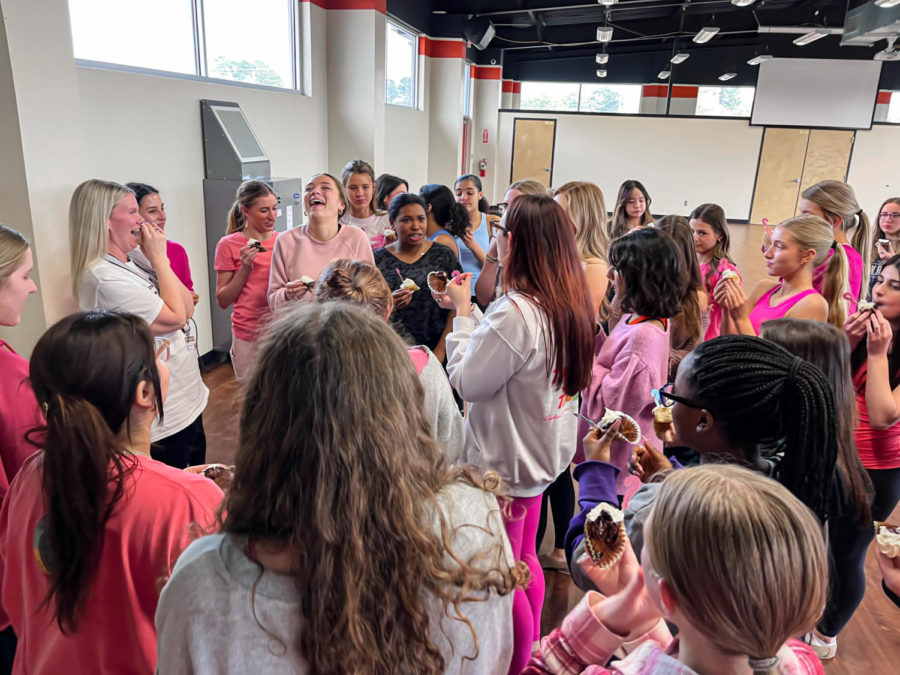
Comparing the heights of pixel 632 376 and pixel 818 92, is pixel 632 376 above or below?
below

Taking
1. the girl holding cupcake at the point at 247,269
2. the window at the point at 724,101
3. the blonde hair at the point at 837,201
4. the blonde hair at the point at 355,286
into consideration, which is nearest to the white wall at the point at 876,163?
the window at the point at 724,101

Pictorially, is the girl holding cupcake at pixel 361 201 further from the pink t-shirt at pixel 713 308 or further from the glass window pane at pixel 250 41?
the pink t-shirt at pixel 713 308

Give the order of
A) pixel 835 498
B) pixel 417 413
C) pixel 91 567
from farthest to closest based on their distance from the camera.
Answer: pixel 835 498 < pixel 91 567 < pixel 417 413

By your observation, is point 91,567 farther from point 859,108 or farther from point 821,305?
point 859,108

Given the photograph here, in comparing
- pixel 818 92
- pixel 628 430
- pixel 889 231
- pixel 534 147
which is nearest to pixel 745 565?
pixel 628 430

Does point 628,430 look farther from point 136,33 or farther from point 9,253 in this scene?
point 136,33

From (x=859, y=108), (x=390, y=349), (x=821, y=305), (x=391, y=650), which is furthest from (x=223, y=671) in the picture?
(x=859, y=108)

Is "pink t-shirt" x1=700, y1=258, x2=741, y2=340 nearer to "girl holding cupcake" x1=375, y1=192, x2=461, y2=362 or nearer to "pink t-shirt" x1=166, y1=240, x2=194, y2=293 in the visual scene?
"girl holding cupcake" x1=375, y1=192, x2=461, y2=362

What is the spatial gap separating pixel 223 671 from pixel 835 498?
4.05 feet

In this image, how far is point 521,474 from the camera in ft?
6.48

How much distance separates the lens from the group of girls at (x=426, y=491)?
2.54 feet

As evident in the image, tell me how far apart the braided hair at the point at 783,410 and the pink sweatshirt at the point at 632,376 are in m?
0.68

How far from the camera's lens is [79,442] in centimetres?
103

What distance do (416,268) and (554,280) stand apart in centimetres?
105
